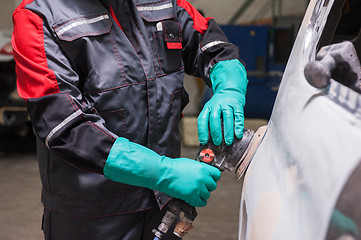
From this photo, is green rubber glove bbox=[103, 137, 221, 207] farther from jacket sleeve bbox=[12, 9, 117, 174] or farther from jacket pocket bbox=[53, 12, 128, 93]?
jacket pocket bbox=[53, 12, 128, 93]

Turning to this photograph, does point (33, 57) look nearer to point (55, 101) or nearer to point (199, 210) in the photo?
point (55, 101)

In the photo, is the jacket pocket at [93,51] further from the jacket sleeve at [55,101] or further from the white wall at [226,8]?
the white wall at [226,8]

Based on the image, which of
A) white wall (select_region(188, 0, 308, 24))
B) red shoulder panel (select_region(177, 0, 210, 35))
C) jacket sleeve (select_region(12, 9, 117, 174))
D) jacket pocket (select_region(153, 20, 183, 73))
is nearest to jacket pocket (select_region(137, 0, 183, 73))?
jacket pocket (select_region(153, 20, 183, 73))

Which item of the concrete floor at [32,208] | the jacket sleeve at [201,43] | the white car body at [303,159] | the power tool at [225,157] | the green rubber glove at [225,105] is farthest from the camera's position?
the concrete floor at [32,208]

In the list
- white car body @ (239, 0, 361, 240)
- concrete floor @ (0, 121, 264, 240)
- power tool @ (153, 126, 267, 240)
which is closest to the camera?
white car body @ (239, 0, 361, 240)

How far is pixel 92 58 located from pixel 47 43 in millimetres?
145

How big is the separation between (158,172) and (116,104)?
0.29 metres

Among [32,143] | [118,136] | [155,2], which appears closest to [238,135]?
[118,136]

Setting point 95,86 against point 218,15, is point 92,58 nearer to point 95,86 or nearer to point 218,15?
point 95,86

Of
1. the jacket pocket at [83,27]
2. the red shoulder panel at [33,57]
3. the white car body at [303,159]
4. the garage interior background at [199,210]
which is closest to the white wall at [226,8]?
the garage interior background at [199,210]

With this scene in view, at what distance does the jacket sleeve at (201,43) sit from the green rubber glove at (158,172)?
52 centimetres

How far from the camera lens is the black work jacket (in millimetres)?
1369

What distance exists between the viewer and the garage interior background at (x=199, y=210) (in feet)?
10.8

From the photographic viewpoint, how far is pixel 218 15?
6816mm
